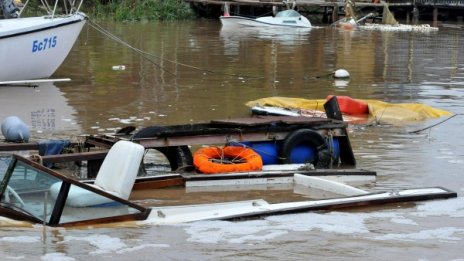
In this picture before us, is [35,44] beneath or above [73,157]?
above

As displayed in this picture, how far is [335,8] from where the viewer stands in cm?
4988

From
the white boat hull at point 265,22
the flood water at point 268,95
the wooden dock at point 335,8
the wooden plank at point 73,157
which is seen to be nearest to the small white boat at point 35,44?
the flood water at point 268,95

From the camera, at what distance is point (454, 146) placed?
46.4 ft

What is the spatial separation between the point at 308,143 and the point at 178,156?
5.57ft

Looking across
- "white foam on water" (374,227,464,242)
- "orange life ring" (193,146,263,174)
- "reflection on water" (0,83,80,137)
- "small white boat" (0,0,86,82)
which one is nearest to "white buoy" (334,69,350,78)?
"small white boat" (0,0,86,82)

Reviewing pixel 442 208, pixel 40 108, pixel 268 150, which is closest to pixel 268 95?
pixel 40 108

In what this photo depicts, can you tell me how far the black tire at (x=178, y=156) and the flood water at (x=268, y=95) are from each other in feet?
7.59

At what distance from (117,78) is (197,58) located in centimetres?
587

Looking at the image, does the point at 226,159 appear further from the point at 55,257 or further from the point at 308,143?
the point at 55,257

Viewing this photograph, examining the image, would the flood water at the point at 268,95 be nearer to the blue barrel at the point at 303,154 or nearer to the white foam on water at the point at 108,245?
the white foam on water at the point at 108,245

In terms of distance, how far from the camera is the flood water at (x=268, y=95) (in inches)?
344

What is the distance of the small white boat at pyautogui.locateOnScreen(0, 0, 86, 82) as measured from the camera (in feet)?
66.1

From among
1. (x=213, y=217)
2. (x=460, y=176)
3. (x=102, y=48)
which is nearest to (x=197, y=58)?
(x=102, y=48)

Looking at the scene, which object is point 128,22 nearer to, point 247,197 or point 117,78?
point 117,78
